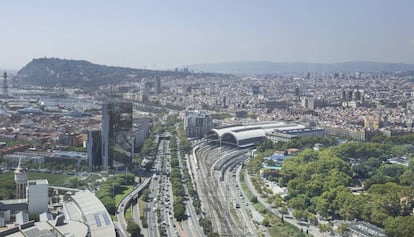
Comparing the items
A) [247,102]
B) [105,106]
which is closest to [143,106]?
[247,102]

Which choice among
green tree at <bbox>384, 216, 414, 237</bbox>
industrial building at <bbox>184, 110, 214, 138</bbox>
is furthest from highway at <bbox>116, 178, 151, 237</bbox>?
industrial building at <bbox>184, 110, 214, 138</bbox>

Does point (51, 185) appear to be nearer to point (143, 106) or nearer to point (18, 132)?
point (18, 132)

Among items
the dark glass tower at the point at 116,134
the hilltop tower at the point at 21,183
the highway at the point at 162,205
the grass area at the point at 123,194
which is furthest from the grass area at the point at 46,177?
the highway at the point at 162,205

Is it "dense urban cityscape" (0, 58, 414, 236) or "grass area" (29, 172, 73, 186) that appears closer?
"dense urban cityscape" (0, 58, 414, 236)

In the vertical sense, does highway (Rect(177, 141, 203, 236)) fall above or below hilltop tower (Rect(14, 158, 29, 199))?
below

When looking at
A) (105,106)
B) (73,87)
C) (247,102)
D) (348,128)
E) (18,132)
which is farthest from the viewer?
(73,87)

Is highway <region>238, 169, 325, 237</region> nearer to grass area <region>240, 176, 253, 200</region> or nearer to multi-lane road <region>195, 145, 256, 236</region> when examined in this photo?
grass area <region>240, 176, 253, 200</region>
